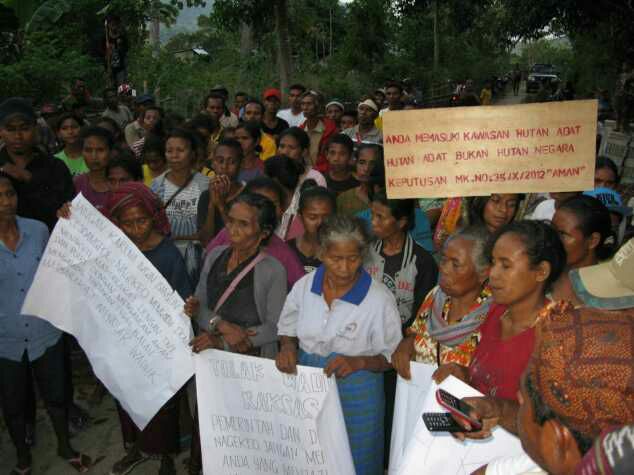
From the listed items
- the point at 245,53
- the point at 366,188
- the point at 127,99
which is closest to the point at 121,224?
the point at 366,188

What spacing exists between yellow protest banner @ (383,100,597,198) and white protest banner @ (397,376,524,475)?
3.63ft

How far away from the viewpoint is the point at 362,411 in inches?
117

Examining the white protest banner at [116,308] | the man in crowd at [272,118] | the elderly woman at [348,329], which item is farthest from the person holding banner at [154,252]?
the man in crowd at [272,118]

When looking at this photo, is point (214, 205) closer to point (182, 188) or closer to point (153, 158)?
point (182, 188)

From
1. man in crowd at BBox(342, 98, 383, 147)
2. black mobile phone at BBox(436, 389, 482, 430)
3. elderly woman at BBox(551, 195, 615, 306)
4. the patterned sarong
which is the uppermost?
Result: man in crowd at BBox(342, 98, 383, 147)

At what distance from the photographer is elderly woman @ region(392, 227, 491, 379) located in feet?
8.50

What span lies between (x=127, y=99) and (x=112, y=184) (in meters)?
7.04

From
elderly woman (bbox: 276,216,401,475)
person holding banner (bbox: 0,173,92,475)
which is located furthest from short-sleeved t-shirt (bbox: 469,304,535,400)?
person holding banner (bbox: 0,173,92,475)

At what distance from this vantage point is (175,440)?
11.9 ft

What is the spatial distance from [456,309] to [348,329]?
492mm

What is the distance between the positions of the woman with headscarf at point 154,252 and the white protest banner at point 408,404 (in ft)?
4.42

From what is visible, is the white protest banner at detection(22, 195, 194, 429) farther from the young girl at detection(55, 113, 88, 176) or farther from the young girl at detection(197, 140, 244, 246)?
the young girl at detection(55, 113, 88, 176)

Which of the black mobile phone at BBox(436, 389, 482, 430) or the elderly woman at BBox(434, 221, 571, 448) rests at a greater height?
the elderly woman at BBox(434, 221, 571, 448)

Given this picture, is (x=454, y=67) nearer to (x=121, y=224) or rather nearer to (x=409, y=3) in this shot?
(x=409, y=3)
